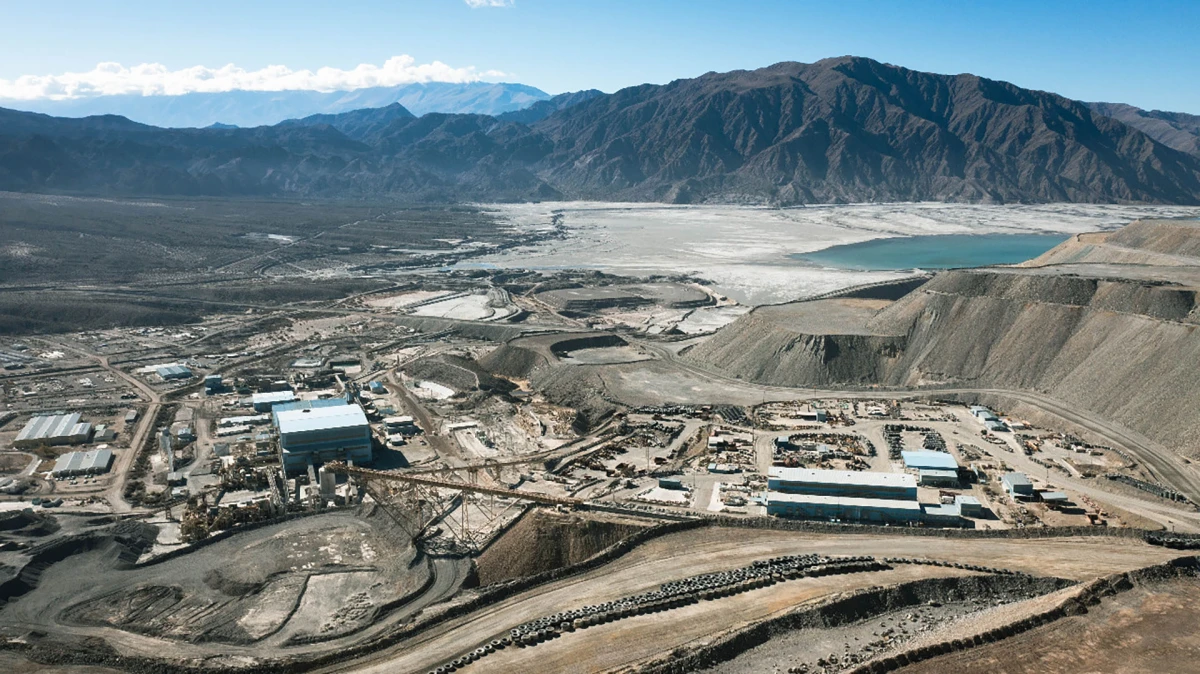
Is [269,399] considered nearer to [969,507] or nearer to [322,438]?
[322,438]

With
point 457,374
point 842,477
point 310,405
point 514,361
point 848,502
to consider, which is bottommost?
point 457,374

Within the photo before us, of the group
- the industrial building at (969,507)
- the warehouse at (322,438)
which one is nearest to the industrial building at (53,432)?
the warehouse at (322,438)

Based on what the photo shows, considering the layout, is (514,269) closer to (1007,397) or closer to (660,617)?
(1007,397)

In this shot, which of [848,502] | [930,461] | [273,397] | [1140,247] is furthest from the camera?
[1140,247]

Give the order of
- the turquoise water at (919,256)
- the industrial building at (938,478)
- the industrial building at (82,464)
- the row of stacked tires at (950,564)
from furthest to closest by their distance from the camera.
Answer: the turquoise water at (919,256), the industrial building at (82,464), the industrial building at (938,478), the row of stacked tires at (950,564)

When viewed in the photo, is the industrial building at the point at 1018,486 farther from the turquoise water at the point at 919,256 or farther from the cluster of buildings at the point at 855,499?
the turquoise water at the point at 919,256

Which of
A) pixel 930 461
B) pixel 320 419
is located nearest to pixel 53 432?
pixel 320 419
